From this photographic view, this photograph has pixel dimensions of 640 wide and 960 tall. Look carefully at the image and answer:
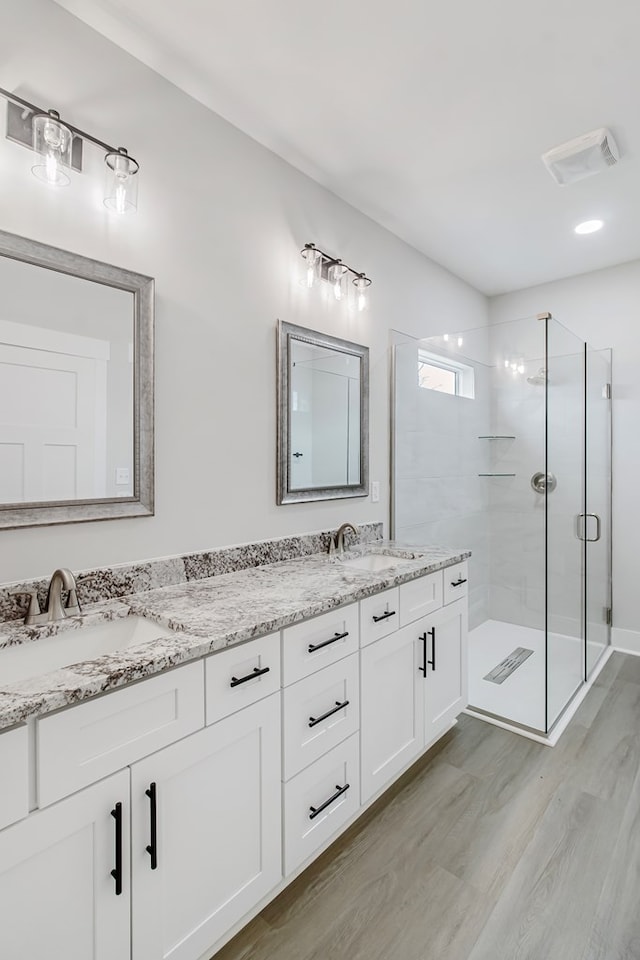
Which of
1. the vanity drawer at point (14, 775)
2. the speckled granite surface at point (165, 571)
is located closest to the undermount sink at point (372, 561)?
the speckled granite surface at point (165, 571)

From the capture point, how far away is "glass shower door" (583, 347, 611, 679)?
10.0 ft

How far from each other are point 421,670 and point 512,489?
1.77 meters

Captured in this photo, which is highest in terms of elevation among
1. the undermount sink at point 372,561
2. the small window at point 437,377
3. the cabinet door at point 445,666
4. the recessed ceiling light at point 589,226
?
the recessed ceiling light at point 589,226

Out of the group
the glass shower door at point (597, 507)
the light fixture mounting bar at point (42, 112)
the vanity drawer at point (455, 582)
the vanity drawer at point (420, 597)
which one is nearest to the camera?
the light fixture mounting bar at point (42, 112)

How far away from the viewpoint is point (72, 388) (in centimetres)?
150

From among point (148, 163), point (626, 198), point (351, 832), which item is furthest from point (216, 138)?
point (351, 832)

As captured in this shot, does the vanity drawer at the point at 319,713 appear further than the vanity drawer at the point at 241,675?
Yes

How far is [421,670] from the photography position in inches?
80.9

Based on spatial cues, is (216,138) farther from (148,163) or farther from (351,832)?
(351,832)

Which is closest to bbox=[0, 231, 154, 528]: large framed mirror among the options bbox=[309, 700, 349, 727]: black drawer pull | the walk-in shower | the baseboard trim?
bbox=[309, 700, 349, 727]: black drawer pull

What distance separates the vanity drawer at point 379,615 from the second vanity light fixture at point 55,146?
5.19 feet

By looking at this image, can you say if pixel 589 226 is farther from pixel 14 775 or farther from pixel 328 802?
pixel 14 775

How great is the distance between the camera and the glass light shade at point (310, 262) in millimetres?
2256

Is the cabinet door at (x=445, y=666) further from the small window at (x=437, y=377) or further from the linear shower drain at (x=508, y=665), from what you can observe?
the small window at (x=437, y=377)
